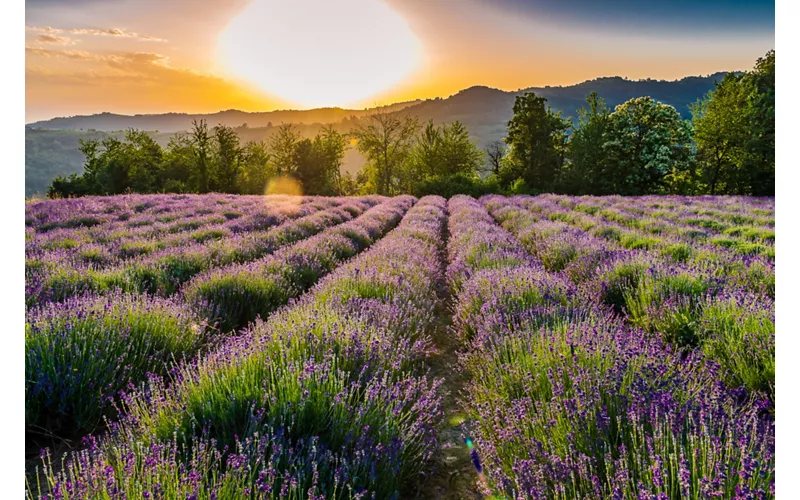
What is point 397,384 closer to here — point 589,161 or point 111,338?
point 111,338

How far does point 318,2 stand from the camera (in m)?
4.03

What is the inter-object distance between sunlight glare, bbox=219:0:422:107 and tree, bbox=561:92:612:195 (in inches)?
1393

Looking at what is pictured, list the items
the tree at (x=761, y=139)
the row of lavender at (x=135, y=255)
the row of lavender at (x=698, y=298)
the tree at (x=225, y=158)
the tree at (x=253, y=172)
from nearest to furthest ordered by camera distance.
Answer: the row of lavender at (x=698, y=298) → the row of lavender at (x=135, y=255) → the tree at (x=761, y=139) → the tree at (x=225, y=158) → the tree at (x=253, y=172)

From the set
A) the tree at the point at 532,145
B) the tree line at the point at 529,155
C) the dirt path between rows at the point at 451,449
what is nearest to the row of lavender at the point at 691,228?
the dirt path between rows at the point at 451,449

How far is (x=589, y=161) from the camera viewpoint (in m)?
36.4

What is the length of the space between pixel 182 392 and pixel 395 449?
1.19 meters

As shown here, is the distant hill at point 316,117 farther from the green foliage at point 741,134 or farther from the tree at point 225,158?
the green foliage at point 741,134

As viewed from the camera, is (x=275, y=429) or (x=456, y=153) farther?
(x=456, y=153)

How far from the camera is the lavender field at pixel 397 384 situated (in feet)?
5.24

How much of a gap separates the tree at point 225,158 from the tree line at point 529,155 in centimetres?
11

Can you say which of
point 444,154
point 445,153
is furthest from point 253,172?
point 445,153

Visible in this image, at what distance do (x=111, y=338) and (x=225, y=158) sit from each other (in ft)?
143
